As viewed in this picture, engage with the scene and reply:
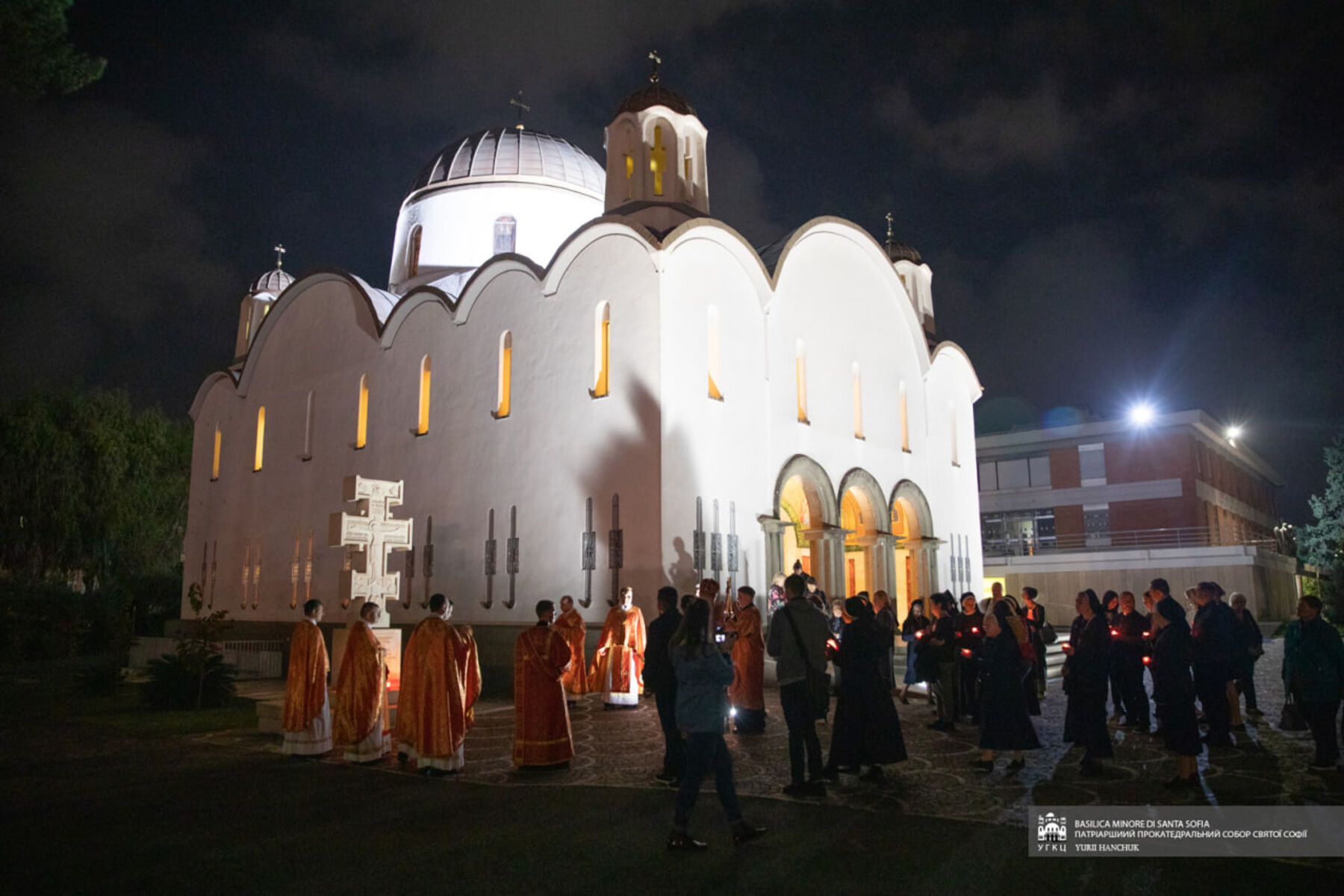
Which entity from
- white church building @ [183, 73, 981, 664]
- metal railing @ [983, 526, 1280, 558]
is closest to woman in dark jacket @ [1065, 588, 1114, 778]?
white church building @ [183, 73, 981, 664]

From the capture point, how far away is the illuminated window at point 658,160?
1773 centimetres

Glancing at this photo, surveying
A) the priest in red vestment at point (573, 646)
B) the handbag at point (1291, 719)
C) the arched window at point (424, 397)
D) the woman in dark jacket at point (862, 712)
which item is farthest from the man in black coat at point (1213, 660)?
the arched window at point (424, 397)

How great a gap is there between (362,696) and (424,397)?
10910 millimetres

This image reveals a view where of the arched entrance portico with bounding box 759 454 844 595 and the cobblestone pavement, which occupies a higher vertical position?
the arched entrance portico with bounding box 759 454 844 595

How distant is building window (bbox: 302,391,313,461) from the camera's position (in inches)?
840

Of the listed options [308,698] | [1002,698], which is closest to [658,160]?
[308,698]

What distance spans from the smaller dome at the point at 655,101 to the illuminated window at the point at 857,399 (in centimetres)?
617

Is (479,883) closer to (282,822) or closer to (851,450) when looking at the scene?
(282,822)

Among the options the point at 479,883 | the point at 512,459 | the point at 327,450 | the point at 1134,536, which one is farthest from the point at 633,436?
the point at 1134,536

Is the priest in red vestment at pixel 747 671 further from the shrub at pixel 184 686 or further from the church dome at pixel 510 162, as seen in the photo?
the church dome at pixel 510 162

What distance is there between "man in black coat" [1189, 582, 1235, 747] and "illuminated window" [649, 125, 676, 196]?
12.2 meters

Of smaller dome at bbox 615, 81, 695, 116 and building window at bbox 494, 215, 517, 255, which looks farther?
building window at bbox 494, 215, 517, 255

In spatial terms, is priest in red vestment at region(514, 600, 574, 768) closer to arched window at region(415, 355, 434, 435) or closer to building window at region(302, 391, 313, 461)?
arched window at region(415, 355, 434, 435)

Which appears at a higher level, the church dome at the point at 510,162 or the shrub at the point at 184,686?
the church dome at the point at 510,162
